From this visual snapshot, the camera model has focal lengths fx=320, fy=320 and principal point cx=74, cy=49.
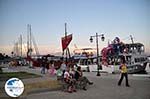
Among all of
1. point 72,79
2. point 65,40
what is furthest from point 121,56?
point 72,79

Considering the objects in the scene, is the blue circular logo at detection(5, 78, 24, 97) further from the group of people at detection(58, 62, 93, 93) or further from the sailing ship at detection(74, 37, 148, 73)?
the sailing ship at detection(74, 37, 148, 73)

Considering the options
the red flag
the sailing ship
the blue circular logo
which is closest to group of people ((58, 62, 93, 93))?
the red flag

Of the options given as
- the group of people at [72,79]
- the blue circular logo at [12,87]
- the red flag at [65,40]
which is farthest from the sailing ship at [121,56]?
the blue circular logo at [12,87]

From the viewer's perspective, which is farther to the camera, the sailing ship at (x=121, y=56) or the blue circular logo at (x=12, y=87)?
the sailing ship at (x=121, y=56)

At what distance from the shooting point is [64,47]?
23.0 ft

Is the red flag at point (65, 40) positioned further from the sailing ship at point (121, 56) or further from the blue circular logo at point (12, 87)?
the sailing ship at point (121, 56)

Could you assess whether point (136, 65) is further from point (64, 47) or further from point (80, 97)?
point (80, 97)

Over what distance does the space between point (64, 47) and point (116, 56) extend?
9396 mm

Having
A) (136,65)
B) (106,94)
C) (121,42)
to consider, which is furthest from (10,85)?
(121,42)

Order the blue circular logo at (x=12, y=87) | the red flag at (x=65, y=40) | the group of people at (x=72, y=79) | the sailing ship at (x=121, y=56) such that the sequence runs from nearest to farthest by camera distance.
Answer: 1. the blue circular logo at (x=12, y=87)
2. the group of people at (x=72, y=79)
3. the red flag at (x=65, y=40)
4. the sailing ship at (x=121, y=56)

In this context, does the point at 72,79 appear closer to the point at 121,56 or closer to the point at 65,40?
the point at 65,40

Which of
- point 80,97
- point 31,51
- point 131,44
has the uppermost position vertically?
point 131,44

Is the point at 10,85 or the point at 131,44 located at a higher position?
the point at 131,44

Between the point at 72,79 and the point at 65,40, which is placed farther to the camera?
the point at 65,40
